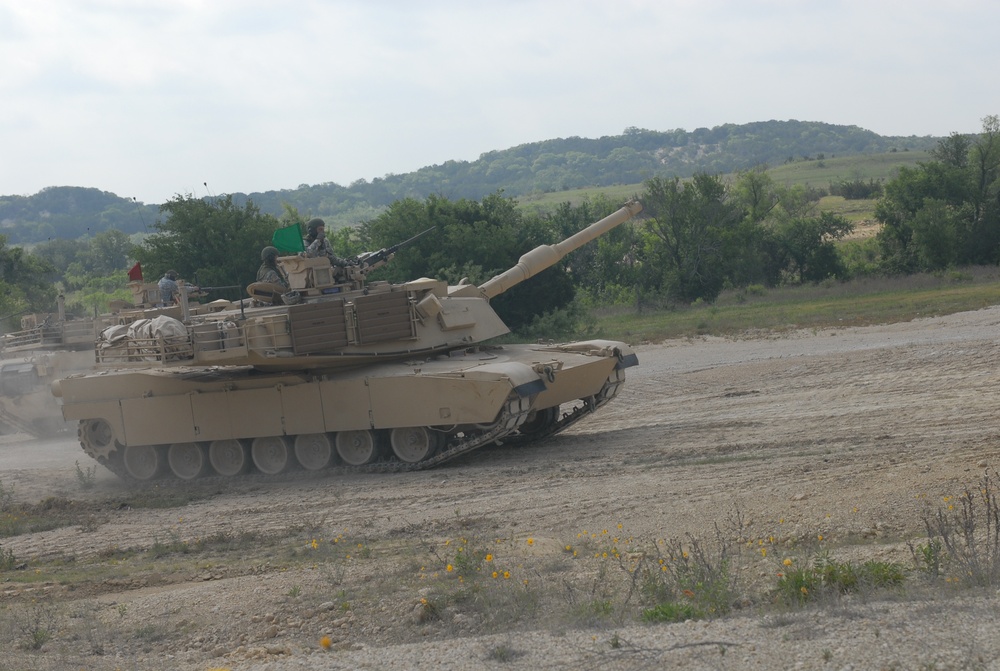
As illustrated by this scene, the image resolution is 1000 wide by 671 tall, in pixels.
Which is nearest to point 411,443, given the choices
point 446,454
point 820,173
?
point 446,454

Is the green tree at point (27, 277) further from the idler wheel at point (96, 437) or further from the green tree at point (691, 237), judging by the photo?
the idler wheel at point (96, 437)

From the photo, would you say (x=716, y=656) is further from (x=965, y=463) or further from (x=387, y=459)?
(x=387, y=459)

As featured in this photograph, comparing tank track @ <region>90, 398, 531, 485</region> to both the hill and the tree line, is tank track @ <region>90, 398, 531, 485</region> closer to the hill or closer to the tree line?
the tree line

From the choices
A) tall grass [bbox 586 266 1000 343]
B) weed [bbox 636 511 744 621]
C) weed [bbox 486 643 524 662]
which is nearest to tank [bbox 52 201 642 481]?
weed [bbox 636 511 744 621]

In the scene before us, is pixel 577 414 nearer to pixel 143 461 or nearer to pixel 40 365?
pixel 143 461

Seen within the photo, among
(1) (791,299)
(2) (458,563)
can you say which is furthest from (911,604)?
(1) (791,299)

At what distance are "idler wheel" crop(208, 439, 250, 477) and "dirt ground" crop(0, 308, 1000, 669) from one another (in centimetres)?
87

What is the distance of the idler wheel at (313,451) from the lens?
16.0 metres

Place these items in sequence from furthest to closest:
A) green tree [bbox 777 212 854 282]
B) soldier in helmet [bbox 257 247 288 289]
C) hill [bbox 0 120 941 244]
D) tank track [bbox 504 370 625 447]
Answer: hill [bbox 0 120 941 244] < green tree [bbox 777 212 854 282] < tank track [bbox 504 370 625 447] < soldier in helmet [bbox 257 247 288 289]

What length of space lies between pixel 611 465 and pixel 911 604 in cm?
737

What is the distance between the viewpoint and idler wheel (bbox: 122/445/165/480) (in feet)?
57.0

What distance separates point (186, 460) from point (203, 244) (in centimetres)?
1382

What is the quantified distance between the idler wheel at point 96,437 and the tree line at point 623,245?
12.5 metres

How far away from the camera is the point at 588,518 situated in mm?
10648
